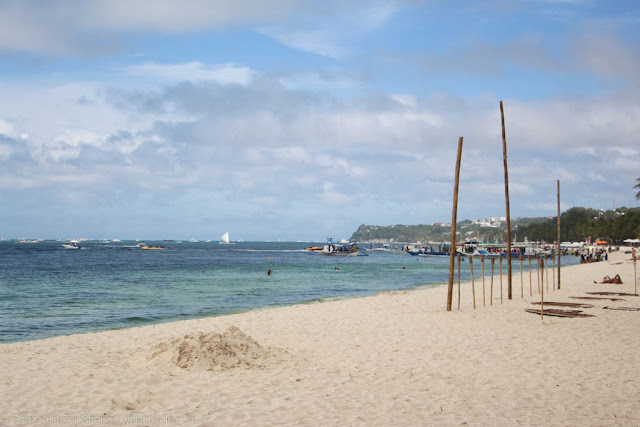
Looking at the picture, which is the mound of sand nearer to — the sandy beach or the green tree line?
the sandy beach

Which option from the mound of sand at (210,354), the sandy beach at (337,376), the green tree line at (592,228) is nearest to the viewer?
the sandy beach at (337,376)

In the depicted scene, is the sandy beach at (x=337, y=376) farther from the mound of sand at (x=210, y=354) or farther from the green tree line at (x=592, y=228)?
the green tree line at (x=592, y=228)

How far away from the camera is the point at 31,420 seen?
6.24 m

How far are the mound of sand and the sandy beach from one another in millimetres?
27

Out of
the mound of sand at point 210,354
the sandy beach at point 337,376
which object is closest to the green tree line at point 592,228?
the sandy beach at point 337,376

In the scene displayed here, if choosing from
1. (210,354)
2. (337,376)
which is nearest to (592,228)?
(337,376)

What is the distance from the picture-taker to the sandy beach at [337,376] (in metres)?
6.69

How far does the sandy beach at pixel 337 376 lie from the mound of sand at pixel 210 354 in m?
0.03

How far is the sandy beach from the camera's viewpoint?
21.9 ft

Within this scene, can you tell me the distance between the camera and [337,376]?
878 cm

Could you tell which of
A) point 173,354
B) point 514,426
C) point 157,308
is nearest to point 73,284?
point 157,308

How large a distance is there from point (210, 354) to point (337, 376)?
2.33 meters

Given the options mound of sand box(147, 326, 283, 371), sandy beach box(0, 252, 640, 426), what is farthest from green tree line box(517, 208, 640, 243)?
mound of sand box(147, 326, 283, 371)

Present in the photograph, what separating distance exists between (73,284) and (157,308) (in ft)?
47.1
